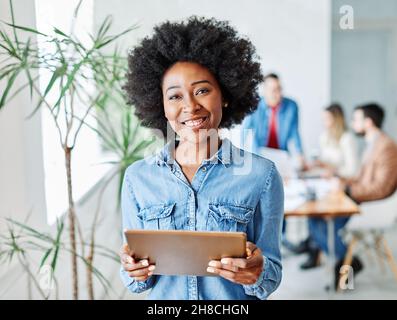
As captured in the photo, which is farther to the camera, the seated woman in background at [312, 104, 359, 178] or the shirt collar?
the seated woman in background at [312, 104, 359, 178]

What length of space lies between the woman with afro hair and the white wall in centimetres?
10

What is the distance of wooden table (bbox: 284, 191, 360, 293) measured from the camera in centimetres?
179

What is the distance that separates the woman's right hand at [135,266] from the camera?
1207 mm

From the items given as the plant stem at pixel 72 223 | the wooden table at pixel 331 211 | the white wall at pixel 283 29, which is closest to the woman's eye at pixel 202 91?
the white wall at pixel 283 29

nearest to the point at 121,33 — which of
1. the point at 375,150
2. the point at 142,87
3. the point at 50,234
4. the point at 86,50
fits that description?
the point at 86,50

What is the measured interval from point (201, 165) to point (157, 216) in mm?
168

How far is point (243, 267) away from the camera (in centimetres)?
116

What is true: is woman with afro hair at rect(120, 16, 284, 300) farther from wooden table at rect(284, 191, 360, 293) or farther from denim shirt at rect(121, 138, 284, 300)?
wooden table at rect(284, 191, 360, 293)

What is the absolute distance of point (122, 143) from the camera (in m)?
1.52

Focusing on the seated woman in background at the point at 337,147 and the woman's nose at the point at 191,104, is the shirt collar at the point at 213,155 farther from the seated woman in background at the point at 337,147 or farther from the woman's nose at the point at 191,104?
the seated woman in background at the point at 337,147

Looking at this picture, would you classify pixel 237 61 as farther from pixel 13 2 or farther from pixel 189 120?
pixel 13 2

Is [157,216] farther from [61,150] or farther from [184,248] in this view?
[61,150]

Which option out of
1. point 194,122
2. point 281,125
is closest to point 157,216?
point 194,122

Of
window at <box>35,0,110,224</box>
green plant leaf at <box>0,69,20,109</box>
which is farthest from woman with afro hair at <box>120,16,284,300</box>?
green plant leaf at <box>0,69,20,109</box>
